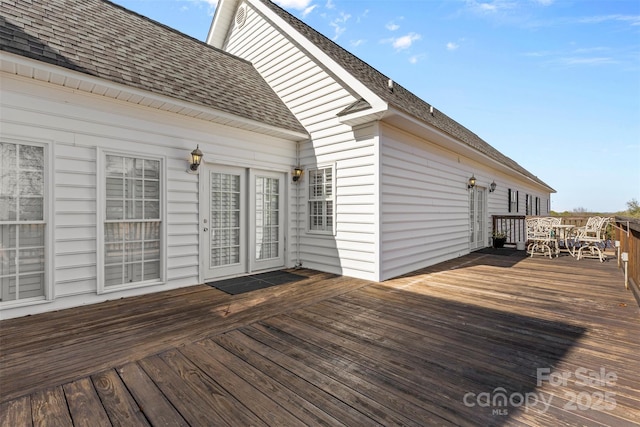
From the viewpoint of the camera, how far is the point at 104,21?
5.11 meters

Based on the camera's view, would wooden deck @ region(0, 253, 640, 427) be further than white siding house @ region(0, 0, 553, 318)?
No

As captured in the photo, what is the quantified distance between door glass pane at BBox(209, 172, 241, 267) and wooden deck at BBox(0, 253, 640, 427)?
1.16 meters

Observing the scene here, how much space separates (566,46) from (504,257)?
601 cm

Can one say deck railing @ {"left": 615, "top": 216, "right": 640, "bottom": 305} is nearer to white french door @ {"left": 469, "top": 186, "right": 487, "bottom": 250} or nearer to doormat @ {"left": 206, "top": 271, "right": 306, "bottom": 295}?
white french door @ {"left": 469, "top": 186, "right": 487, "bottom": 250}

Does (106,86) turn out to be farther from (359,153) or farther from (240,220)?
(359,153)

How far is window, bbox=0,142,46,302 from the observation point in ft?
11.2

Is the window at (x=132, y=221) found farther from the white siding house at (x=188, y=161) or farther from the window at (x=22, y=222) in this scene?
the window at (x=22, y=222)

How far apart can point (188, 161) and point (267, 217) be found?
193 cm

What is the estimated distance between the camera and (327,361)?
95.2 inches

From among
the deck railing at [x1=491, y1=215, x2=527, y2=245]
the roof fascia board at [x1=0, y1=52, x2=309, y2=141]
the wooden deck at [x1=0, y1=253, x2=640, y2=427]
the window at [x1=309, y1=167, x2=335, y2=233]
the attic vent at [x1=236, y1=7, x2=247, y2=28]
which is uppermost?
the attic vent at [x1=236, y1=7, x2=247, y2=28]

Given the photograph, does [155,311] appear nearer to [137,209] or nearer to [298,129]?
[137,209]

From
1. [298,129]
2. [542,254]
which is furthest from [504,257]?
[298,129]

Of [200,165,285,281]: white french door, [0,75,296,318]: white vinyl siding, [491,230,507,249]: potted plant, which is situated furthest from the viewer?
[491,230,507,249]: potted plant

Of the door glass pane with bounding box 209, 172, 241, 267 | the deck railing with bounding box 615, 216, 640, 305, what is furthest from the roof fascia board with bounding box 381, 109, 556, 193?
the deck railing with bounding box 615, 216, 640, 305
